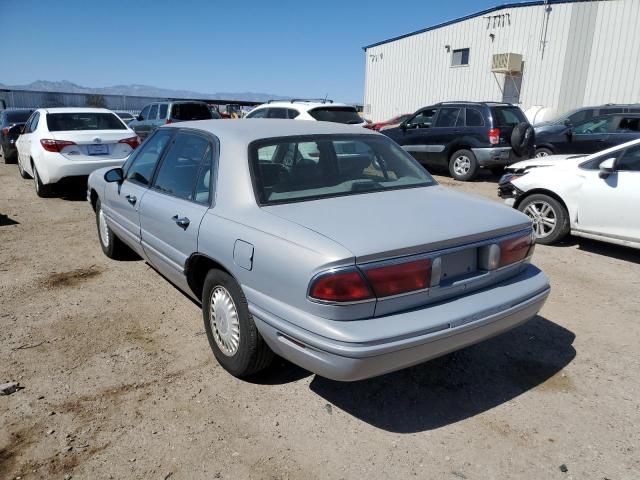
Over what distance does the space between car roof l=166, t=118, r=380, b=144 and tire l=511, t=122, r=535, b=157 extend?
7.34 m

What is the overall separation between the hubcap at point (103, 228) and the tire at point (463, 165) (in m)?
8.02

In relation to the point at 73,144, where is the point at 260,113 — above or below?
above

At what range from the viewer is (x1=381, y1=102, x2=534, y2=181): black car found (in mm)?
10477

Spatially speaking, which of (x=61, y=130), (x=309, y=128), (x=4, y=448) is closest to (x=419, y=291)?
(x=309, y=128)

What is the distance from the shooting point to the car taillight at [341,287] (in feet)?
7.68

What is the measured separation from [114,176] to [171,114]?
1094 cm

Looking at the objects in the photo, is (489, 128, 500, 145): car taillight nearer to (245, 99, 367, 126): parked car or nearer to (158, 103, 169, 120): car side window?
(245, 99, 367, 126): parked car

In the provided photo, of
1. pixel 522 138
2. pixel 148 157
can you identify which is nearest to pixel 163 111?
pixel 522 138

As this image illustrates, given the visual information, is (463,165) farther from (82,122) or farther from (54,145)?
(54,145)

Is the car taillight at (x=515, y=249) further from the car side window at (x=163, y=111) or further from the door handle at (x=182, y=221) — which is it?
the car side window at (x=163, y=111)

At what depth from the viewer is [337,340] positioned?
2.34m

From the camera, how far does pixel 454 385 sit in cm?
319

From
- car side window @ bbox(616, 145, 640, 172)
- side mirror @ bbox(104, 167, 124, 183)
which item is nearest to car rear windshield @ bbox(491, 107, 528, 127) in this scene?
car side window @ bbox(616, 145, 640, 172)

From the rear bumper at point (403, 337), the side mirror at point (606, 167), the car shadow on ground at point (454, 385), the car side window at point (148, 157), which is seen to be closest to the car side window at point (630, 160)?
the side mirror at point (606, 167)
